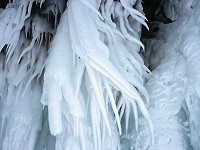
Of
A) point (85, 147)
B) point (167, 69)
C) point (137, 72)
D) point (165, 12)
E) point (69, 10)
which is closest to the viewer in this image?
point (85, 147)

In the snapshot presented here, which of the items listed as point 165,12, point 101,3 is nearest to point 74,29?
point 101,3

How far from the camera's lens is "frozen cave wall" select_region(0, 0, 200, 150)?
1.34 m

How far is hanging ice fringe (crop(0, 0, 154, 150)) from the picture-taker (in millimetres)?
1326

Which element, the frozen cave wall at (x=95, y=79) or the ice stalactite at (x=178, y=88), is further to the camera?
the ice stalactite at (x=178, y=88)

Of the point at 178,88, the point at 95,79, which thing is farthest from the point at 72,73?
the point at 178,88

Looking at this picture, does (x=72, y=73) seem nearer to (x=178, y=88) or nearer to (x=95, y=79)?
(x=95, y=79)

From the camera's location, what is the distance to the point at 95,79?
1317 mm

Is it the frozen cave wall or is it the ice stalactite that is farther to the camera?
the ice stalactite

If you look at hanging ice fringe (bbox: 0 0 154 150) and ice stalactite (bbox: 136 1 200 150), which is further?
ice stalactite (bbox: 136 1 200 150)

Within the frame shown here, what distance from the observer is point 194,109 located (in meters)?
1.46

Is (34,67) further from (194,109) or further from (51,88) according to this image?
(194,109)

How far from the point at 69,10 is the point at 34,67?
0.41m

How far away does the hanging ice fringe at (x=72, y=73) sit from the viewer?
4.35 feet

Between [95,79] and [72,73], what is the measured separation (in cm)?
14
